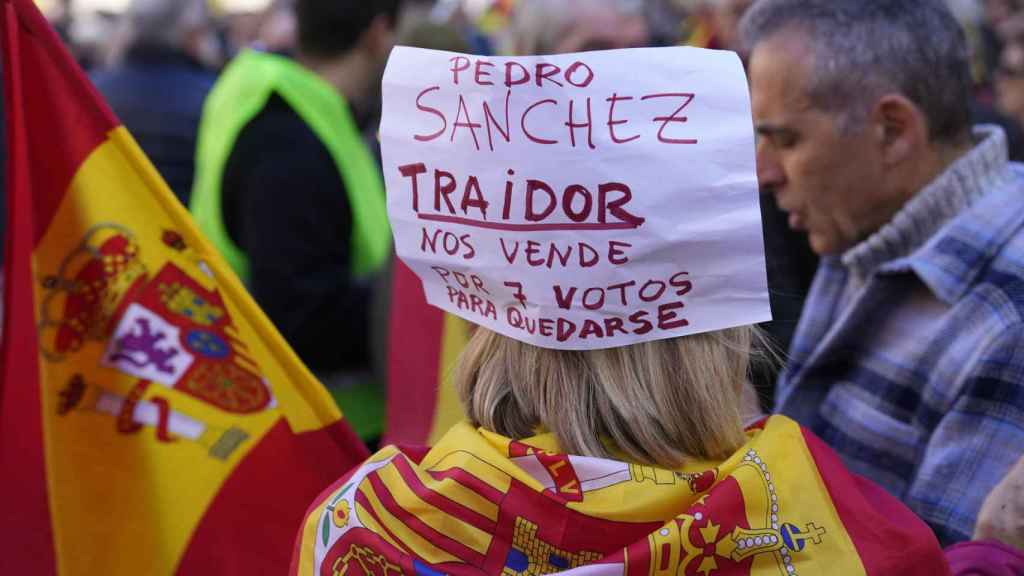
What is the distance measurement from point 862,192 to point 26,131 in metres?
1.59

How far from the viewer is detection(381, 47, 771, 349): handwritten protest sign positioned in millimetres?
1451

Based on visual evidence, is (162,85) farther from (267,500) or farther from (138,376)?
(267,500)

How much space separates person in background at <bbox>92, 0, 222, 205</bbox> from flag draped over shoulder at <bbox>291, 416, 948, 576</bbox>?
313cm

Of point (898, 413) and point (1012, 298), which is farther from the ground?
point (1012, 298)

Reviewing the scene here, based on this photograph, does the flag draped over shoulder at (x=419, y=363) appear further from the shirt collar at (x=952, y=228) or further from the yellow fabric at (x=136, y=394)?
the shirt collar at (x=952, y=228)

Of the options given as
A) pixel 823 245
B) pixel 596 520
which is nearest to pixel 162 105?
pixel 823 245

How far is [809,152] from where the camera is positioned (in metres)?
2.32

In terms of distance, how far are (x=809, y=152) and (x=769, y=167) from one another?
0.36ft

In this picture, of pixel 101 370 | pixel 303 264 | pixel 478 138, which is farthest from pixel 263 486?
pixel 303 264

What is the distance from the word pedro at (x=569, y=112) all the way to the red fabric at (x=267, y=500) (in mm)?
778

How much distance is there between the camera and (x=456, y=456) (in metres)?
1.50

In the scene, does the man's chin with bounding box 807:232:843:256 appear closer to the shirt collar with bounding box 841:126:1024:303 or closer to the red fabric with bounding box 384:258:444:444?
the shirt collar with bounding box 841:126:1024:303

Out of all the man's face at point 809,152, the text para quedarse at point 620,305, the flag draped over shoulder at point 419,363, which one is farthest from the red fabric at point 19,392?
the man's face at point 809,152

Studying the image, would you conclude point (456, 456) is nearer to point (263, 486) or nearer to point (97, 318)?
point (263, 486)
